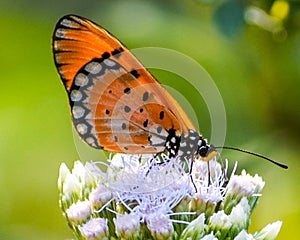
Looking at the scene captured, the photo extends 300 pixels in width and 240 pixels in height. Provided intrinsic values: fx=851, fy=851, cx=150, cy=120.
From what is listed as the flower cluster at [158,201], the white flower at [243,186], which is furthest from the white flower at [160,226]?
the white flower at [243,186]

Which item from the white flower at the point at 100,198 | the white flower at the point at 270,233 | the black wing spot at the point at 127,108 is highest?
the black wing spot at the point at 127,108

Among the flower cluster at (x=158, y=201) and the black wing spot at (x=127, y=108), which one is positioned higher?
the black wing spot at (x=127, y=108)

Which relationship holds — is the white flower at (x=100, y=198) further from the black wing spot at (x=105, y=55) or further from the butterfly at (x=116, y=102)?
the black wing spot at (x=105, y=55)

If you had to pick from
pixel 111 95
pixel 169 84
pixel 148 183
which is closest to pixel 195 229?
pixel 148 183

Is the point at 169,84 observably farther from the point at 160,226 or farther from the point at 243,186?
the point at 160,226

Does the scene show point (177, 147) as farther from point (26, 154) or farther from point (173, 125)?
point (26, 154)

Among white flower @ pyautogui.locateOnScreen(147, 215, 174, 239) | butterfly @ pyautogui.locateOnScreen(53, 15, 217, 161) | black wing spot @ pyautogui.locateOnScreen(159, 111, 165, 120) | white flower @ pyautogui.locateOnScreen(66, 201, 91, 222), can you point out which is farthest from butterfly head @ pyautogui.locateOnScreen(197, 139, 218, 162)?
white flower @ pyautogui.locateOnScreen(66, 201, 91, 222)

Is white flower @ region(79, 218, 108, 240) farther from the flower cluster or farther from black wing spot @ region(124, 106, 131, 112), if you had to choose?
black wing spot @ region(124, 106, 131, 112)
